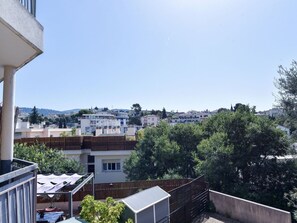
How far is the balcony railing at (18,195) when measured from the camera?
310 centimetres

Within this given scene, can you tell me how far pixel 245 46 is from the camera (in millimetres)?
14469

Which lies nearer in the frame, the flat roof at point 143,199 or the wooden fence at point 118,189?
the flat roof at point 143,199

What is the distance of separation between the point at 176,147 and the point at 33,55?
51.2 ft

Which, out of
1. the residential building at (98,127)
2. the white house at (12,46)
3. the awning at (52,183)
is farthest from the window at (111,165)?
the white house at (12,46)

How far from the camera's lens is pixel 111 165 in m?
23.9

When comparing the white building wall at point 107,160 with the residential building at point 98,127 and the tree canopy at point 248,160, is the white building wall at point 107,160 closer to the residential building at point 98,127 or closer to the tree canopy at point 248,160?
the tree canopy at point 248,160

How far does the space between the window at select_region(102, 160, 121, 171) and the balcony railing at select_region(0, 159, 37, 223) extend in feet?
64.7

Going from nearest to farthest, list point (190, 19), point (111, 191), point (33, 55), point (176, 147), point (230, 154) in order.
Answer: point (33, 55), point (190, 19), point (111, 191), point (230, 154), point (176, 147)

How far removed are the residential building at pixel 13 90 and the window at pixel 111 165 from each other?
19.6 metres

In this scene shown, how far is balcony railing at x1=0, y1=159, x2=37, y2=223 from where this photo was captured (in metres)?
3.10

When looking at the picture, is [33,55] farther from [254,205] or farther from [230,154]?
[230,154]

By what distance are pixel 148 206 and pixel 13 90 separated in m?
6.67

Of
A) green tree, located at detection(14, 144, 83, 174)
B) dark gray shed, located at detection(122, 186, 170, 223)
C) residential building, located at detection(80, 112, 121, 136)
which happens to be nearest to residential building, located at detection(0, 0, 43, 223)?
dark gray shed, located at detection(122, 186, 170, 223)

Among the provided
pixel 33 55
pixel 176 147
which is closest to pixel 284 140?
pixel 176 147
